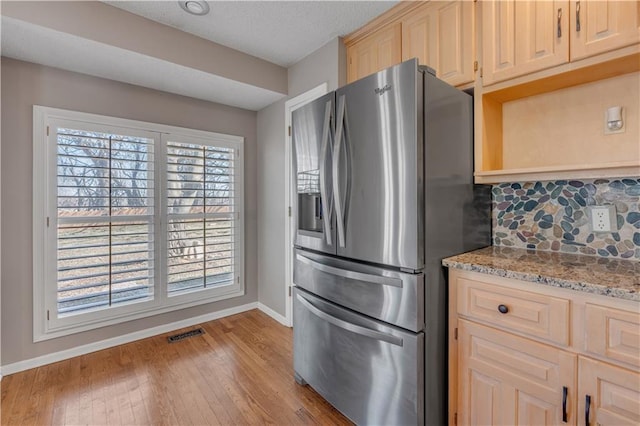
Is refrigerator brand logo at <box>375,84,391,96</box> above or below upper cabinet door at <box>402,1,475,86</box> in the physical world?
below

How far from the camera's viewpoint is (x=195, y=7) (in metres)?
2.02

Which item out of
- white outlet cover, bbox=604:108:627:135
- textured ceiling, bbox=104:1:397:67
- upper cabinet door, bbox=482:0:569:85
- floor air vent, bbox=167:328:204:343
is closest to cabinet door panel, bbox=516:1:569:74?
upper cabinet door, bbox=482:0:569:85

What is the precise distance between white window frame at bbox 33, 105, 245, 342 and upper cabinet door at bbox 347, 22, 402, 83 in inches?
61.9

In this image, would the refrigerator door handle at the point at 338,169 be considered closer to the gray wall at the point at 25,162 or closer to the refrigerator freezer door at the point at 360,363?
the refrigerator freezer door at the point at 360,363

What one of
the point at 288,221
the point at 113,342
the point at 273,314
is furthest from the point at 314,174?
the point at 113,342

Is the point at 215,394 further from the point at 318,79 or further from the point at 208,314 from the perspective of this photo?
the point at 318,79

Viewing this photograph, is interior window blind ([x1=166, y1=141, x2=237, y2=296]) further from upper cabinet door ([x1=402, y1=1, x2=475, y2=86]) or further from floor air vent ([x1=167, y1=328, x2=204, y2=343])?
upper cabinet door ([x1=402, y1=1, x2=475, y2=86])

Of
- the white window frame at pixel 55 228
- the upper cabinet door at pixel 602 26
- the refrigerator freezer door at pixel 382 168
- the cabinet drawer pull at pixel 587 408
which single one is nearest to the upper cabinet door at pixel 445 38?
the upper cabinet door at pixel 602 26

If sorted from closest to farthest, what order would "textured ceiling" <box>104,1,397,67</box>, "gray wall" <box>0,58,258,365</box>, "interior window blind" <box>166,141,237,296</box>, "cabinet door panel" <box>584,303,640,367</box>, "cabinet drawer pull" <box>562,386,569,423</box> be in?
"cabinet door panel" <box>584,303,640,367</box>, "cabinet drawer pull" <box>562,386,569,423</box>, "textured ceiling" <box>104,1,397,67</box>, "gray wall" <box>0,58,258,365</box>, "interior window blind" <box>166,141,237,296</box>

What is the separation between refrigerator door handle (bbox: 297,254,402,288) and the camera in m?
1.41

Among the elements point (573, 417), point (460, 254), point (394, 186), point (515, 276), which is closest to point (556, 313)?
point (515, 276)

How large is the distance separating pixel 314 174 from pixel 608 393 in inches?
62.0

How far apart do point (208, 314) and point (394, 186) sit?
2.56m

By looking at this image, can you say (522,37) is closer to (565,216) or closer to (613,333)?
(565,216)
